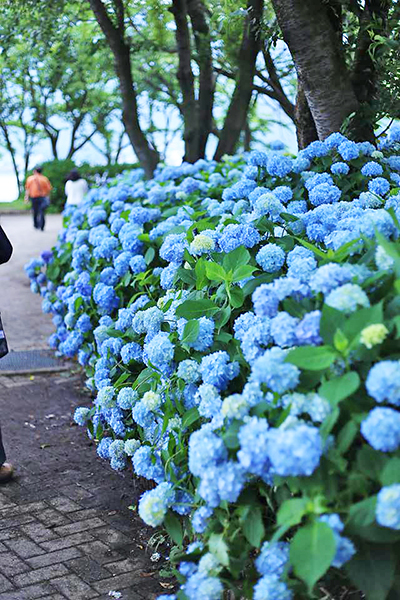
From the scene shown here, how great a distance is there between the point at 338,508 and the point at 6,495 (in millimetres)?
2669

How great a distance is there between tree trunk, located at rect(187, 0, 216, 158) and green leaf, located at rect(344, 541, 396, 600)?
24.2 feet

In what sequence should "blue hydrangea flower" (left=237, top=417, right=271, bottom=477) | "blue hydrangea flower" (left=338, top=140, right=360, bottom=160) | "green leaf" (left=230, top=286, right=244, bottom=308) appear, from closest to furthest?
"blue hydrangea flower" (left=237, top=417, right=271, bottom=477) → "green leaf" (left=230, top=286, right=244, bottom=308) → "blue hydrangea flower" (left=338, top=140, right=360, bottom=160)

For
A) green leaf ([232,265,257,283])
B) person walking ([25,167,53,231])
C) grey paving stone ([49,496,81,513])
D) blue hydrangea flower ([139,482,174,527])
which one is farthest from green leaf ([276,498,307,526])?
person walking ([25,167,53,231])

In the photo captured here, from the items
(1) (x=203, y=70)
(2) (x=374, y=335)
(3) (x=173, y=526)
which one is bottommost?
(3) (x=173, y=526)

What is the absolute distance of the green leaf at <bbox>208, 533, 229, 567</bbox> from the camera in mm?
2410

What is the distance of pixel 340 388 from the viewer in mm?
2186

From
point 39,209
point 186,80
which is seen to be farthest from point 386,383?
point 39,209

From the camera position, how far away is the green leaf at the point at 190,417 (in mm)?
2980

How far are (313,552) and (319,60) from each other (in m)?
3.52

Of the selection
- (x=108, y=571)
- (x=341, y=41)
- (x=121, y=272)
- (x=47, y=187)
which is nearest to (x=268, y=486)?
(x=108, y=571)

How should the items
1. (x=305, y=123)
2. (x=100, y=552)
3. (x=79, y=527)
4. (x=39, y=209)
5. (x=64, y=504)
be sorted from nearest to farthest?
(x=100, y=552) → (x=79, y=527) → (x=64, y=504) → (x=305, y=123) → (x=39, y=209)

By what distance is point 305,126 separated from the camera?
5812 millimetres

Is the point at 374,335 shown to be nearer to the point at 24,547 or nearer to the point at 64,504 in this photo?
the point at 24,547

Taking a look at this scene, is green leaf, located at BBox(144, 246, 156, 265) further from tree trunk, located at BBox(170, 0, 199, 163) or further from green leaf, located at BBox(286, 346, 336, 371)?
tree trunk, located at BBox(170, 0, 199, 163)
